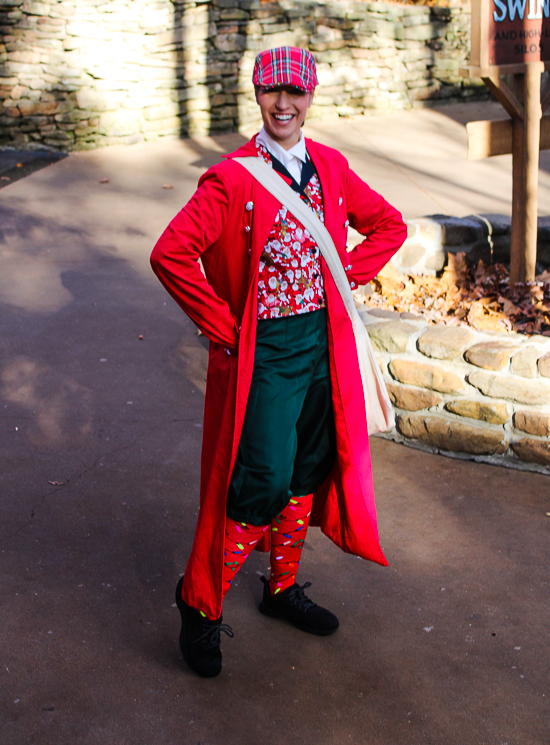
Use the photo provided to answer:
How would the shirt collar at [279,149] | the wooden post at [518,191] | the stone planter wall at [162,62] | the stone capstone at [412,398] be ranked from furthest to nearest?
the stone planter wall at [162,62] < the wooden post at [518,191] < the stone capstone at [412,398] < the shirt collar at [279,149]

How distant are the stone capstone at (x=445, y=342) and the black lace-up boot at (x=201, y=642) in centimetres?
197

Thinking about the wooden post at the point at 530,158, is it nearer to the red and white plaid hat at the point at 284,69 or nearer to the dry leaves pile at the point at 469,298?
the dry leaves pile at the point at 469,298

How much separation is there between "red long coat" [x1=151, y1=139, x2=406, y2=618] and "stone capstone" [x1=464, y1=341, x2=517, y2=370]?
135 cm

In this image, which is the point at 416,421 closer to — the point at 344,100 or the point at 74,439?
the point at 74,439

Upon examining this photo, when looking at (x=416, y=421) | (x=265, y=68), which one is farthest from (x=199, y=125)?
(x=265, y=68)

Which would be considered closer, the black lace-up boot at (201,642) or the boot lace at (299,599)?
the black lace-up boot at (201,642)

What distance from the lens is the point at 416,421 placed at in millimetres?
4070

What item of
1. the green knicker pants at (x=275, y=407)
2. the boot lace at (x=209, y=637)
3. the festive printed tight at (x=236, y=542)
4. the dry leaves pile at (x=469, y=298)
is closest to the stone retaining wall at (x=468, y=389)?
the dry leaves pile at (x=469, y=298)

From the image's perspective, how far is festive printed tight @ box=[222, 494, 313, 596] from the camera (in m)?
2.46

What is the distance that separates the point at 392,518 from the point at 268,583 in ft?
2.85

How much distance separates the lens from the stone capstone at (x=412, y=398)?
13.1ft

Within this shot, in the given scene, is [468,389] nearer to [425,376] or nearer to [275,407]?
[425,376]

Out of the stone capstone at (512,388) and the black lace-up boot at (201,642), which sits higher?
the stone capstone at (512,388)

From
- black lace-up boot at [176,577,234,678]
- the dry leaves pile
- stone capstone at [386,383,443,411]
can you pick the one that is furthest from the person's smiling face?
the dry leaves pile
